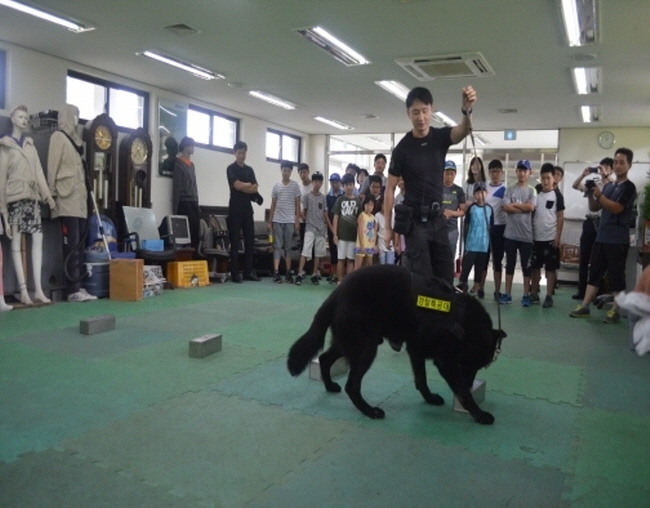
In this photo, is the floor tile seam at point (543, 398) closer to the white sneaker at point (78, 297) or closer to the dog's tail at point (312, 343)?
the dog's tail at point (312, 343)

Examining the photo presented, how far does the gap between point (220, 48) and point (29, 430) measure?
5.47 m

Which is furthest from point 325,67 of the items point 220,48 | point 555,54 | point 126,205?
point 126,205

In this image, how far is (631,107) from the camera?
356 inches

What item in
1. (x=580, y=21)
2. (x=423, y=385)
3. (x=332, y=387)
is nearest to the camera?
(x=423, y=385)

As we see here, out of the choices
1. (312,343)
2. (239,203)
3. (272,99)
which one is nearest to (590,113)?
(272,99)

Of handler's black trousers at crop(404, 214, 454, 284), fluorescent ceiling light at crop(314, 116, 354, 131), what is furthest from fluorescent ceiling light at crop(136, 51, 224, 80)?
handler's black trousers at crop(404, 214, 454, 284)

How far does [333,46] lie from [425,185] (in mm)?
3977

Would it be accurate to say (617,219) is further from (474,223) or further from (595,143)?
(595,143)

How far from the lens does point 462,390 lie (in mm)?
2518

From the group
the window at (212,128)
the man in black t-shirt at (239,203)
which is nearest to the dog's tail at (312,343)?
the man in black t-shirt at (239,203)

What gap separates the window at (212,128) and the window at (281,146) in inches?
48.6

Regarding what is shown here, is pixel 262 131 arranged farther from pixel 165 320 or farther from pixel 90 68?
pixel 165 320

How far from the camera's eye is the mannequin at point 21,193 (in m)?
5.38

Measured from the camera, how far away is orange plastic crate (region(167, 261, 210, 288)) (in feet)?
23.5
